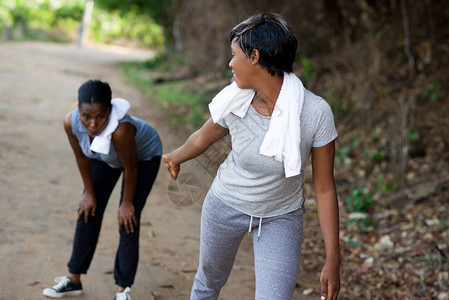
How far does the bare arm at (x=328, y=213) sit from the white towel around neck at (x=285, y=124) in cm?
13

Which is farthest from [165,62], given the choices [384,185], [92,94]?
[92,94]

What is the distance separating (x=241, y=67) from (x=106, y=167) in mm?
1516

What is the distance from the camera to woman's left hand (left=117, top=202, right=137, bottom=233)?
3395mm

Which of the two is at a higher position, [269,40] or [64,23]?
[64,23]

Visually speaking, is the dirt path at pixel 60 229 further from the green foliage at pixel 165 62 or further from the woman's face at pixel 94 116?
the green foliage at pixel 165 62

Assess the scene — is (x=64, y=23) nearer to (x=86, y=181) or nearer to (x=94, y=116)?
(x=86, y=181)

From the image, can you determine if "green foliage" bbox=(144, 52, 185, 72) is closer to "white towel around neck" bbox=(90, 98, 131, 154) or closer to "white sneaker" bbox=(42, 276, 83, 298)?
"white sneaker" bbox=(42, 276, 83, 298)

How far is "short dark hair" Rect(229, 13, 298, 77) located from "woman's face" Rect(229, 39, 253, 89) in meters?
0.02

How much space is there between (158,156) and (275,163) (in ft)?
4.59

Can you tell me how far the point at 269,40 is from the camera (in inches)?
88.7

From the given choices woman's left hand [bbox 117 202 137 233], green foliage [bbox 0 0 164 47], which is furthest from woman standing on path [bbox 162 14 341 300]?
green foliage [bbox 0 0 164 47]

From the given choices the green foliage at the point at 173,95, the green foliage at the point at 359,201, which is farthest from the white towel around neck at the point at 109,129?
the green foliage at the point at 173,95

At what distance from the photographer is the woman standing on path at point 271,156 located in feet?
7.45

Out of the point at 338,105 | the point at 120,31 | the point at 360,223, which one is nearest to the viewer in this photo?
the point at 360,223
